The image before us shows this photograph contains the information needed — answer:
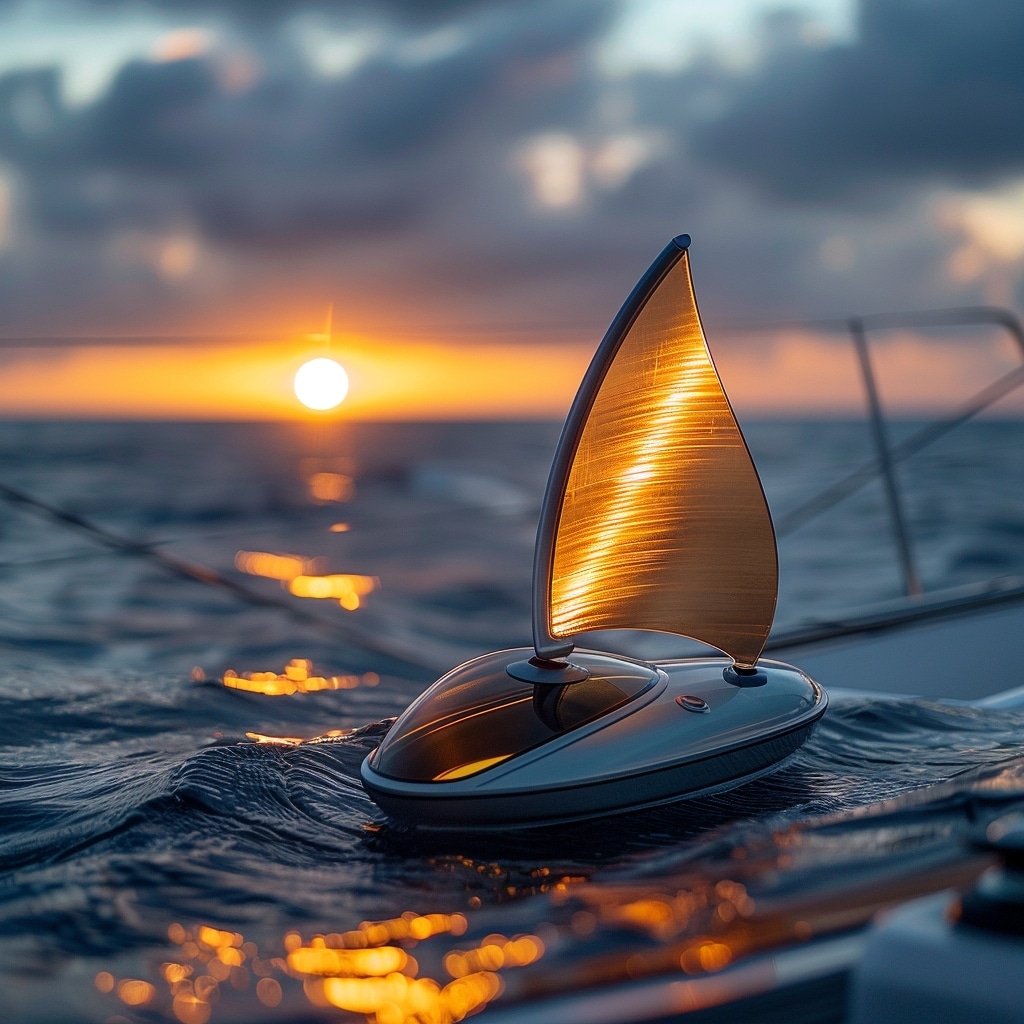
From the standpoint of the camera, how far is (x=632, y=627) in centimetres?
117

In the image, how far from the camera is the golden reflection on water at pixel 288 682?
1866 mm

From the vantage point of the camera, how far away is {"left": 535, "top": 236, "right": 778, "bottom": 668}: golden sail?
1.09 m

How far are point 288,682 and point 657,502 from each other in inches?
44.3

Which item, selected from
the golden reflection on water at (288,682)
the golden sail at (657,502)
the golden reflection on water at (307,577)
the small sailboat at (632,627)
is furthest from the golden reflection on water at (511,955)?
the golden reflection on water at (307,577)

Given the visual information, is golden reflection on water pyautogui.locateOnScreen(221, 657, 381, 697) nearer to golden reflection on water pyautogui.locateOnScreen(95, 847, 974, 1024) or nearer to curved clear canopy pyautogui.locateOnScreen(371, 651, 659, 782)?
curved clear canopy pyautogui.locateOnScreen(371, 651, 659, 782)

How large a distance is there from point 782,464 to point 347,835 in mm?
14869

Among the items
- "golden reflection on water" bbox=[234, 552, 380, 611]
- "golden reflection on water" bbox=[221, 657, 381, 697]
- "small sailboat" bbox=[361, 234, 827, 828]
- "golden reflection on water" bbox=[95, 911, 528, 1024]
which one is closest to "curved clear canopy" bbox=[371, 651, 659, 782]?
"small sailboat" bbox=[361, 234, 827, 828]

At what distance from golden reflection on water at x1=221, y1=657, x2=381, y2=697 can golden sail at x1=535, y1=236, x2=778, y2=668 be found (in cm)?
92

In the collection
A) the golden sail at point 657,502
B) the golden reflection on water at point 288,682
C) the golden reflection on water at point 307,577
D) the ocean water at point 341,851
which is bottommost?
the golden reflection on water at point 307,577

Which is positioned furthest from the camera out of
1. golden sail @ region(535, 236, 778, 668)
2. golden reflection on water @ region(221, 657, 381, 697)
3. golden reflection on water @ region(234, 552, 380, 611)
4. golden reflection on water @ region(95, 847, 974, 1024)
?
golden reflection on water @ region(234, 552, 380, 611)

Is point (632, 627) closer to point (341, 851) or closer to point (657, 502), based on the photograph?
point (657, 502)

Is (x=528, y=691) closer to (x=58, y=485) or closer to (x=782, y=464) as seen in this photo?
(x=58, y=485)

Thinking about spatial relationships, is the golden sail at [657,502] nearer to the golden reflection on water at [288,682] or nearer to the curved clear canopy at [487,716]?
the curved clear canopy at [487,716]

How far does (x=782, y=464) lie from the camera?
50.0 ft
